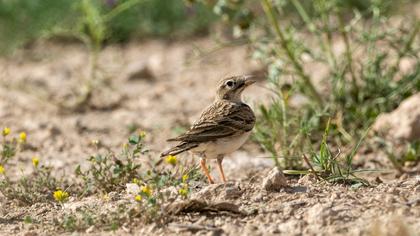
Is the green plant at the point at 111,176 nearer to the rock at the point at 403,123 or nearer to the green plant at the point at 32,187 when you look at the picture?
the green plant at the point at 32,187

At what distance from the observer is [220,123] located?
6363 millimetres

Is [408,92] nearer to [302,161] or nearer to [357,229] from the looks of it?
[302,161]

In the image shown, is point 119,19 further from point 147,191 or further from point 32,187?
point 147,191

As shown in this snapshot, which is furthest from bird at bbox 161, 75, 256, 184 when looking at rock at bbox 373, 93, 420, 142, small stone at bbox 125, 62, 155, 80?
small stone at bbox 125, 62, 155, 80

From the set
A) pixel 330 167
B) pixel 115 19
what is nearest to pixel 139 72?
pixel 115 19

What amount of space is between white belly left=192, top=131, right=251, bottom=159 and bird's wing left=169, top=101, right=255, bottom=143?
0.04 meters

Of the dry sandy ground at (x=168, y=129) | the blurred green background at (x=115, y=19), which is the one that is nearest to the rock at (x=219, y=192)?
the dry sandy ground at (x=168, y=129)

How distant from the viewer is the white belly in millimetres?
6184

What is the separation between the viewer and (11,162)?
743 cm

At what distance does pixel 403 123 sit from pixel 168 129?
2.50 meters

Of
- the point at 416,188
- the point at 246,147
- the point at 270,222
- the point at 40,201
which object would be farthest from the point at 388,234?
the point at 246,147

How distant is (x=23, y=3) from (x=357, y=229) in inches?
329

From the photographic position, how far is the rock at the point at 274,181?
18.7ft

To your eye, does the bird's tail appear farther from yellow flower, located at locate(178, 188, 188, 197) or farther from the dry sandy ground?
yellow flower, located at locate(178, 188, 188, 197)
